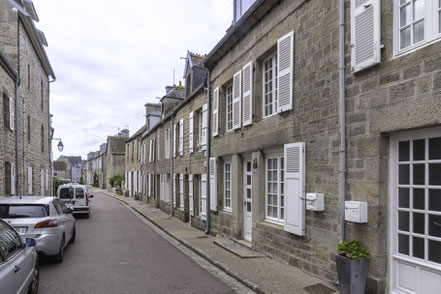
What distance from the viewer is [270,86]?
26.2 feet

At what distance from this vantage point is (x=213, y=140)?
35.9 feet

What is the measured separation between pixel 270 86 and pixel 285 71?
1.15 m

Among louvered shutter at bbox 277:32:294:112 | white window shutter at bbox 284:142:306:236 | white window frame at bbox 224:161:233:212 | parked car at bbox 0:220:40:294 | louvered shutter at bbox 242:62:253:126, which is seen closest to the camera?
parked car at bbox 0:220:40:294

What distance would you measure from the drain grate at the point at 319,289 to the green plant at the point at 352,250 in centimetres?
75

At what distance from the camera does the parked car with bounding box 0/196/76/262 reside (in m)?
6.74

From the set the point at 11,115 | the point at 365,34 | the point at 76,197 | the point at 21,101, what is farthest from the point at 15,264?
the point at 76,197

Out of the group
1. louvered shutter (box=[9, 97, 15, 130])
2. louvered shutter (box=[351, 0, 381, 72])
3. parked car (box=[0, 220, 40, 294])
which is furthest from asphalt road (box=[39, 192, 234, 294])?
louvered shutter (box=[9, 97, 15, 130])

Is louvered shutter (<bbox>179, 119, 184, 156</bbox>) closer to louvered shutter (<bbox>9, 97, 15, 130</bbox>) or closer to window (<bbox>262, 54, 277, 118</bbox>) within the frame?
louvered shutter (<bbox>9, 97, 15, 130</bbox>)

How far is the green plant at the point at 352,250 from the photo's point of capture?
183 inches

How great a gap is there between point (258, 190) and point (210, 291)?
2862mm

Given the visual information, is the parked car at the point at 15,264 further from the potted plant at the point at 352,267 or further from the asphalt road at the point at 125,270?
the potted plant at the point at 352,267

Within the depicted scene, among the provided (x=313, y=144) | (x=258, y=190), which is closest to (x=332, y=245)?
(x=313, y=144)

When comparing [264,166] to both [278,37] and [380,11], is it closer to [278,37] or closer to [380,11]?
[278,37]

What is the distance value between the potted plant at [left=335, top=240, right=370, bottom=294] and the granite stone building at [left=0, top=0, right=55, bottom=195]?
1042 cm
